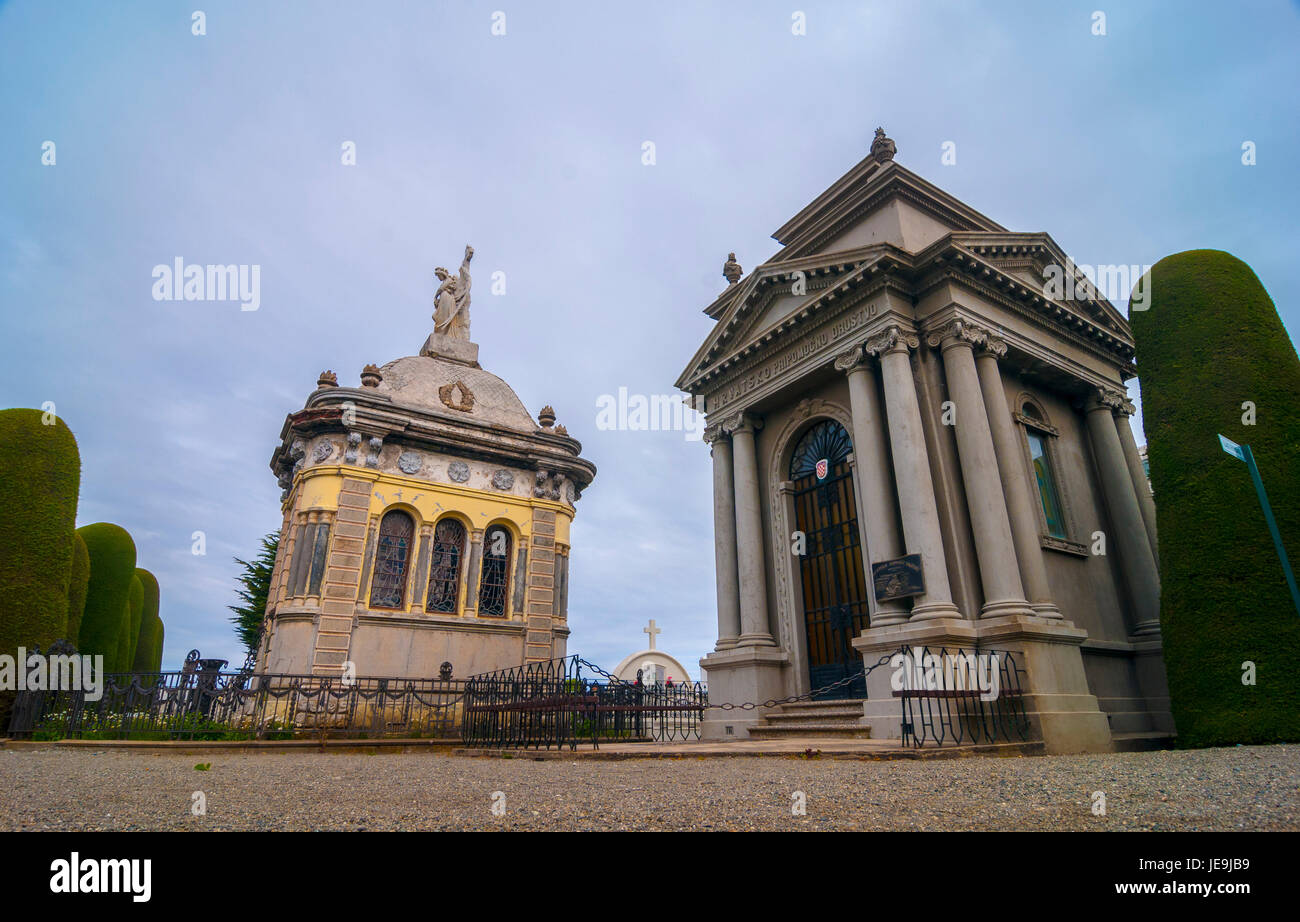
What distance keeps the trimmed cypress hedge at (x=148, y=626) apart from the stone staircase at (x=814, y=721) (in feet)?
72.8

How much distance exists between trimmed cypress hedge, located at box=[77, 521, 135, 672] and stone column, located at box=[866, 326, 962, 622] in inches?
772

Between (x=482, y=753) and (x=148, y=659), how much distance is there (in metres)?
21.2

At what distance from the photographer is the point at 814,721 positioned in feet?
37.0

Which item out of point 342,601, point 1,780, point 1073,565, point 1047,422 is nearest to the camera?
point 1,780

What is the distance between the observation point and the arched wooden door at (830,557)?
41.2 feet

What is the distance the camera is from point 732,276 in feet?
56.6

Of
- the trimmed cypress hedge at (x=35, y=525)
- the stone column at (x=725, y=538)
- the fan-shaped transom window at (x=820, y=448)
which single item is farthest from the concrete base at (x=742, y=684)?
the trimmed cypress hedge at (x=35, y=525)

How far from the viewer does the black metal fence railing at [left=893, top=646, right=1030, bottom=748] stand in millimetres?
8891

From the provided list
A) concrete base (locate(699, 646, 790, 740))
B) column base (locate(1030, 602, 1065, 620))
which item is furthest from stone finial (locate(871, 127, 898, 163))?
concrete base (locate(699, 646, 790, 740))

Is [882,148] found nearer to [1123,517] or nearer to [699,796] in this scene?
[1123,517]

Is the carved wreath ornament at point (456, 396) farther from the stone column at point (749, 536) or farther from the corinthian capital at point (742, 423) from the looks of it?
the stone column at point (749, 536)

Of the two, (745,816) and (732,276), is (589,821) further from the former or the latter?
(732,276)

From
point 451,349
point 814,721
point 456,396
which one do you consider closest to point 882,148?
point 814,721
